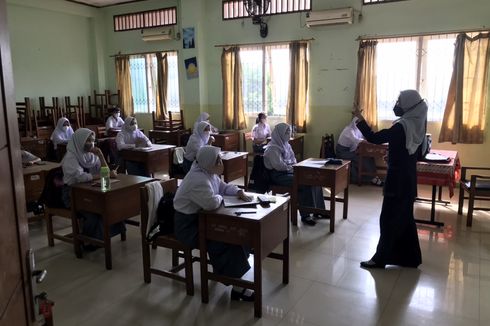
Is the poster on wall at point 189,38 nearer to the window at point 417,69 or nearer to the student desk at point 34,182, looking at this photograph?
the window at point 417,69

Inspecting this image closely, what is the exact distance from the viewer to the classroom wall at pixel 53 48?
8148mm

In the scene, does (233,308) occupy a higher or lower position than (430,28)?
lower

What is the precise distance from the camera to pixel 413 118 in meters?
3.17

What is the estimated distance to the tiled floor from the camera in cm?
272

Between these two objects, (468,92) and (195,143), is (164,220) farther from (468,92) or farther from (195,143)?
(468,92)

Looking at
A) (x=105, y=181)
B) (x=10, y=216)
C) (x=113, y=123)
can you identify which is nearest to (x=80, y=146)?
(x=105, y=181)

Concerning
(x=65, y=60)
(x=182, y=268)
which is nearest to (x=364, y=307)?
(x=182, y=268)

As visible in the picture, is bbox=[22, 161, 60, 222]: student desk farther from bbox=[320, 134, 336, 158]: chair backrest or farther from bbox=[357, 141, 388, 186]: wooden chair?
bbox=[357, 141, 388, 186]: wooden chair

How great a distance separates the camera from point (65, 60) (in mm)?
9125

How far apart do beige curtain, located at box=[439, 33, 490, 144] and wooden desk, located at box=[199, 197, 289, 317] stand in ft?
14.4

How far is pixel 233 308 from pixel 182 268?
2.09 ft

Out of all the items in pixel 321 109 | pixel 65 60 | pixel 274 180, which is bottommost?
pixel 274 180

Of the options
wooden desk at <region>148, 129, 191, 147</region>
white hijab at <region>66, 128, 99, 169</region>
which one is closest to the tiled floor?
white hijab at <region>66, 128, 99, 169</region>

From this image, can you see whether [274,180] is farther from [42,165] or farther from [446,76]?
[446,76]
